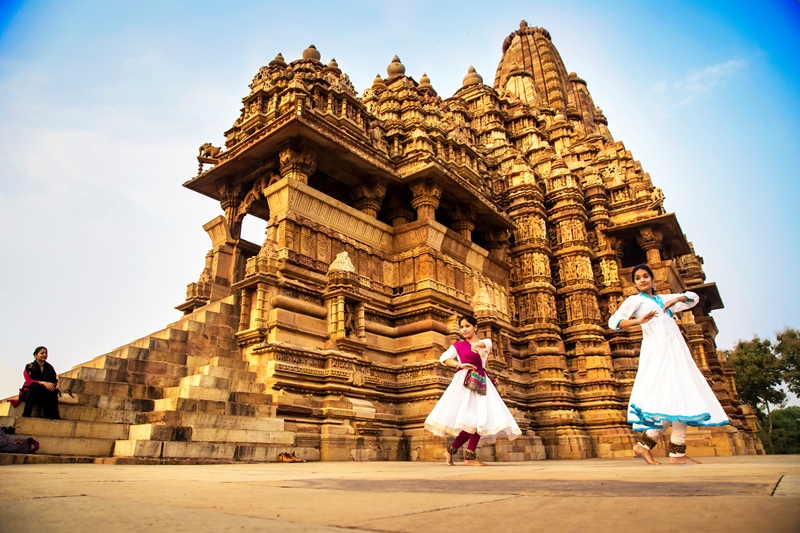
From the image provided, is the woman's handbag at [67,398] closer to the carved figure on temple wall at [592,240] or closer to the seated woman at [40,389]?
the seated woman at [40,389]

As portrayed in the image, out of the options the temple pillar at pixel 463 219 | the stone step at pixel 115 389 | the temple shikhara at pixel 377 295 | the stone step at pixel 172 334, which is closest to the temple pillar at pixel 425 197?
the temple shikhara at pixel 377 295

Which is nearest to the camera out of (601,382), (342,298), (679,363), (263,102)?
(679,363)

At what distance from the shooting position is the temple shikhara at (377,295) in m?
9.63

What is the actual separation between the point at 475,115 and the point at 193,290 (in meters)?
16.1

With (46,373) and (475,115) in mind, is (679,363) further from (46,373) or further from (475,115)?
(475,115)

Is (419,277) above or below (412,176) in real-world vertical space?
below

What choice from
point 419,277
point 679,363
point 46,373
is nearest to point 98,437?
point 46,373

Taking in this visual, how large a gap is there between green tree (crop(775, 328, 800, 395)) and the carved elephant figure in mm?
41067

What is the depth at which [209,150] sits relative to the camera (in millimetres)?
16266

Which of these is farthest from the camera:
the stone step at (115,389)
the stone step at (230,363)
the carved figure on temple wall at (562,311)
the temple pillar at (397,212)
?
the carved figure on temple wall at (562,311)

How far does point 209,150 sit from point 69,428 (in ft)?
34.4

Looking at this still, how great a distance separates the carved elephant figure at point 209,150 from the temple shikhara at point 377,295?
43 mm

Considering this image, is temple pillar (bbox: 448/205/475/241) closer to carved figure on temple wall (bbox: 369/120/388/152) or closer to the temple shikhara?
the temple shikhara

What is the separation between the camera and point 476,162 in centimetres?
2095
